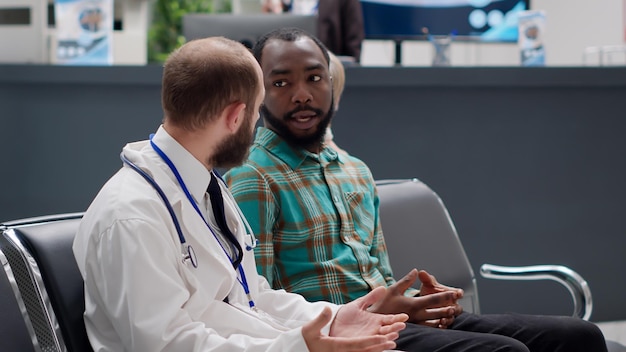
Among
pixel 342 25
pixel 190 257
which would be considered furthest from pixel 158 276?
pixel 342 25

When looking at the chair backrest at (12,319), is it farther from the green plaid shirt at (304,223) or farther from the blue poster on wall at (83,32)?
the blue poster on wall at (83,32)

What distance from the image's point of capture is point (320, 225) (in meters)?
1.89

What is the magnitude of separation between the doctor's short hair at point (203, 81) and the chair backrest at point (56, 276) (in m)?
0.33

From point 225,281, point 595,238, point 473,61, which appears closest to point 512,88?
point 595,238

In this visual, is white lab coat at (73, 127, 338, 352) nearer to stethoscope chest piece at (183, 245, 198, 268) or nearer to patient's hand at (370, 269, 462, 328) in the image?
stethoscope chest piece at (183, 245, 198, 268)

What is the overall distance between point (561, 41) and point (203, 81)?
6391mm

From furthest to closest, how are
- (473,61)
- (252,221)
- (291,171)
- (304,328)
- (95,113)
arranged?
(473,61) → (95,113) → (291,171) → (252,221) → (304,328)

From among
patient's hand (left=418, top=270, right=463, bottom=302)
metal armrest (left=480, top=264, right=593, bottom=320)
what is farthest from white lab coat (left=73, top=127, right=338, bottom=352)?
metal armrest (left=480, top=264, right=593, bottom=320)

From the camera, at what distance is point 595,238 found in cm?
395

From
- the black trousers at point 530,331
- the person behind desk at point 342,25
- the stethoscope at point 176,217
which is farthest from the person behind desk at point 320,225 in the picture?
the person behind desk at point 342,25

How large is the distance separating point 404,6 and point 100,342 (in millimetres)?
4226

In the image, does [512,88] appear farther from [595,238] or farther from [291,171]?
[291,171]

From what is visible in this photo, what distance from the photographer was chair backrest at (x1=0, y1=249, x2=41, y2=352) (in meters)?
1.53

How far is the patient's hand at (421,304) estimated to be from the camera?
1.71 m
